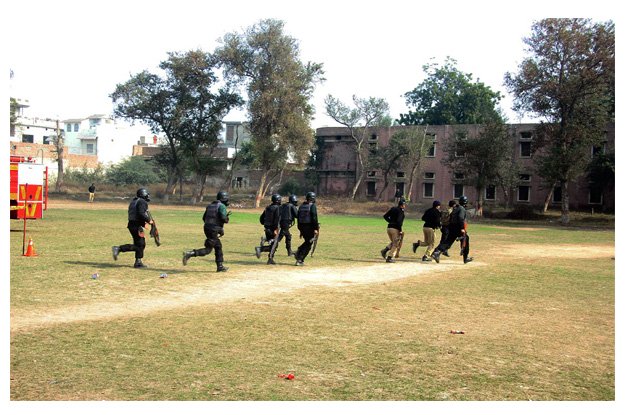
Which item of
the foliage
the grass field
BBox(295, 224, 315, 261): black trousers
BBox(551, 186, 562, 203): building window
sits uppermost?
the foliage

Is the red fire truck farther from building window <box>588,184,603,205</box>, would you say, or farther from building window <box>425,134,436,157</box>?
building window <box>425,134,436,157</box>

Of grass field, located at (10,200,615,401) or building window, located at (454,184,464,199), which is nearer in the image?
grass field, located at (10,200,615,401)

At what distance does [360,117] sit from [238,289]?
2536 inches

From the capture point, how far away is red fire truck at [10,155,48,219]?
88.5 ft

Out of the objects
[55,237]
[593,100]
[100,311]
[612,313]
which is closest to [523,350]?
[612,313]

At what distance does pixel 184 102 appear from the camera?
225ft

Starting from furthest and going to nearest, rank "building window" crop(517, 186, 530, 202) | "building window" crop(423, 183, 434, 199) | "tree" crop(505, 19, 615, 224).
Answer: "building window" crop(423, 183, 434, 199) → "building window" crop(517, 186, 530, 202) → "tree" crop(505, 19, 615, 224)

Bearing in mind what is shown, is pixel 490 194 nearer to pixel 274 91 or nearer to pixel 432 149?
pixel 432 149

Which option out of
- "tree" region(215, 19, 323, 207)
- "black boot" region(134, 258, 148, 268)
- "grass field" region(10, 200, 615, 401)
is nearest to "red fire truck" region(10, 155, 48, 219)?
"grass field" region(10, 200, 615, 401)

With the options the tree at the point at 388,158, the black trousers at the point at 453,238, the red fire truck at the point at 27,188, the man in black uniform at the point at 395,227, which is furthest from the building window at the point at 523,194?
the man in black uniform at the point at 395,227

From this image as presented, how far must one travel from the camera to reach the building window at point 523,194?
6838cm

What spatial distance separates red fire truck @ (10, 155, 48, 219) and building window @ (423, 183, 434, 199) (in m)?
51.2

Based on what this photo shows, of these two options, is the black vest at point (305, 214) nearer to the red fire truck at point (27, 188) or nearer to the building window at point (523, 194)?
the red fire truck at point (27, 188)

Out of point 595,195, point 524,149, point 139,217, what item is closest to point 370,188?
point 524,149
